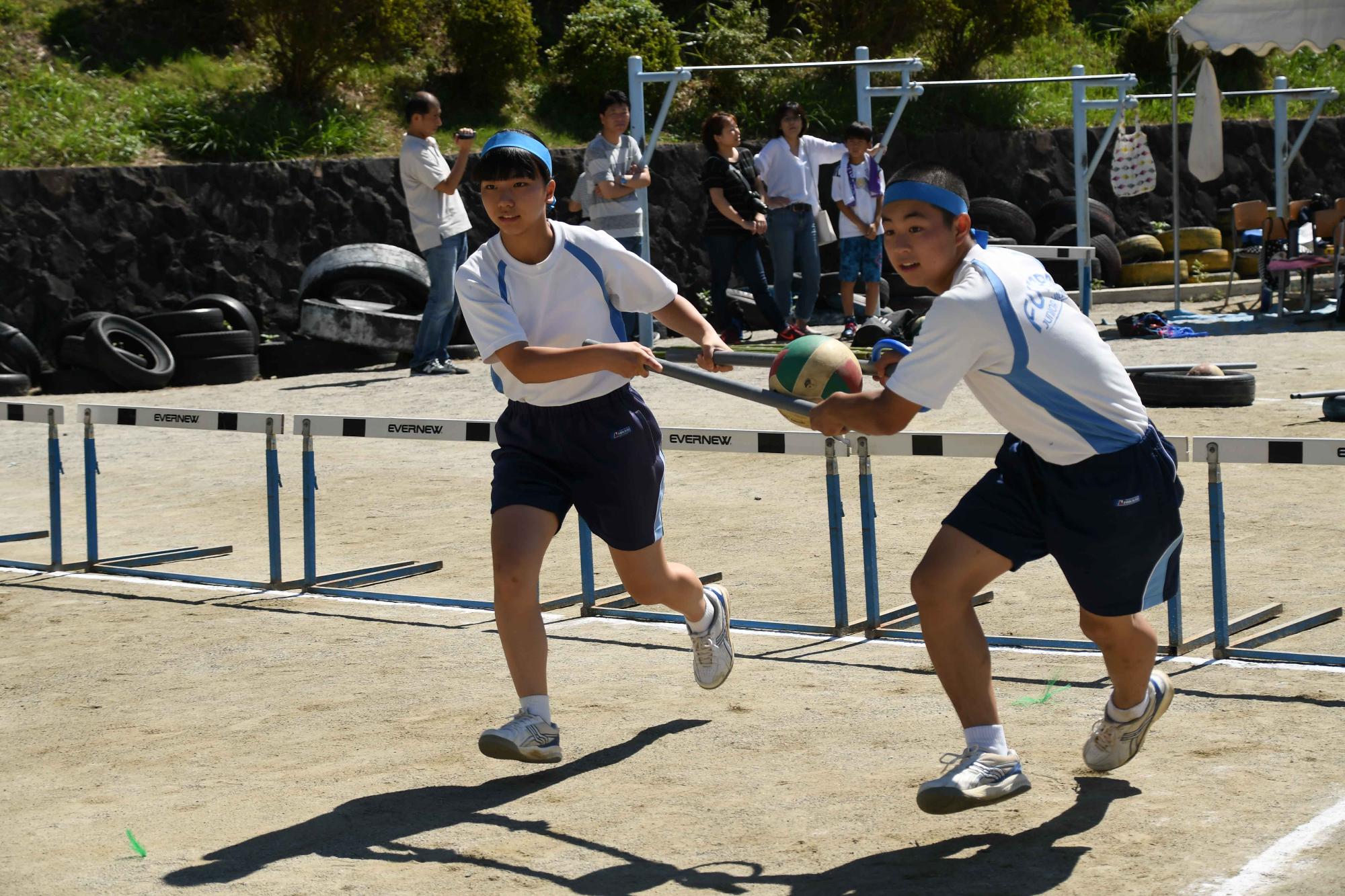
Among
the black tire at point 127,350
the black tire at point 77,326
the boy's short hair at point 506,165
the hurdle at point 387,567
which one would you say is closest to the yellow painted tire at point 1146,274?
the black tire at point 127,350

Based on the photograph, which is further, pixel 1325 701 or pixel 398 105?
pixel 398 105

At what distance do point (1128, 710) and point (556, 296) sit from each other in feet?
6.84

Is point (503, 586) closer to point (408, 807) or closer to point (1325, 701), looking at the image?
point (408, 807)

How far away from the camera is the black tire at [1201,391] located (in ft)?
35.9

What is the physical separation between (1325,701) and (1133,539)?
143 centimetres

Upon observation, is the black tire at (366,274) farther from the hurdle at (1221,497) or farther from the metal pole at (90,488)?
the hurdle at (1221,497)

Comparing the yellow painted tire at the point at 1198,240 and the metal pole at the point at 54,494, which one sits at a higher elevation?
the yellow painted tire at the point at 1198,240

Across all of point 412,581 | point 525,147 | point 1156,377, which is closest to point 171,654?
point 412,581

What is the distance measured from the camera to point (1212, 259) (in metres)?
21.3

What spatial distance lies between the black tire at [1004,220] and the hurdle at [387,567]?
1326 centimetres

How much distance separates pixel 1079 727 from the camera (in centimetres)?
500

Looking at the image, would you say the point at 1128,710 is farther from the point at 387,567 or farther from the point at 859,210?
the point at 859,210

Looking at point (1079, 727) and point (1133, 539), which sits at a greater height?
point (1133, 539)

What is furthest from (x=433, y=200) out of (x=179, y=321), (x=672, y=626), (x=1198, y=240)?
(x=1198, y=240)
